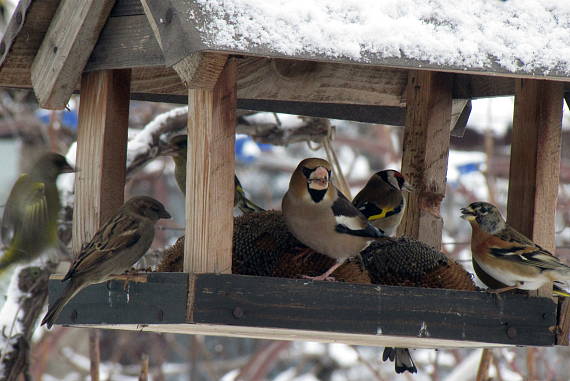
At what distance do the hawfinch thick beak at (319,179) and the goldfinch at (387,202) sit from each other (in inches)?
28.3

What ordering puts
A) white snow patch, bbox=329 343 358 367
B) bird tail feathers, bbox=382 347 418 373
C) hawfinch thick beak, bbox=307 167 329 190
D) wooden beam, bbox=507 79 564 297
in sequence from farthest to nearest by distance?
1. white snow patch, bbox=329 343 358 367
2. bird tail feathers, bbox=382 347 418 373
3. wooden beam, bbox=507 79 564 297
4. hawfinch thick beak, bbox=307 167 329 190

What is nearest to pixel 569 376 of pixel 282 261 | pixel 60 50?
pixel 282 261

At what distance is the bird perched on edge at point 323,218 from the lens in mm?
4148

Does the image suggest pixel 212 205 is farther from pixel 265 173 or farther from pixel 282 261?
pixel 265 173

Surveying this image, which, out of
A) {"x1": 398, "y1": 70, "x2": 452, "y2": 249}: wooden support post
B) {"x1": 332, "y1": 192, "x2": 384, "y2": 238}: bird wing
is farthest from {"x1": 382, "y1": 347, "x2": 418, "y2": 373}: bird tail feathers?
{"x1": 332, "y1": 192, "x2": 384, "y2": 238}: bird wing

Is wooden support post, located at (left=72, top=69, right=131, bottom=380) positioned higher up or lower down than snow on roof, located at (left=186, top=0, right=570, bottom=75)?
lower down

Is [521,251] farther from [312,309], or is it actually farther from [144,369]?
[144,369]

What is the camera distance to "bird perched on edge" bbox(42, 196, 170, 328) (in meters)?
3.99

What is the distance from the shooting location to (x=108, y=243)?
13.5 feet

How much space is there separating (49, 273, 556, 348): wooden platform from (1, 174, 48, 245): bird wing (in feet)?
4.22

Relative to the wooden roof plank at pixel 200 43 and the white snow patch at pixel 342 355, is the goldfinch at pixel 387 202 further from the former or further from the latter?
the white snow patch at pixel 342 355

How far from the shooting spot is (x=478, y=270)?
473 centimetres

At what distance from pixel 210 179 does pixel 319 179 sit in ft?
1.98

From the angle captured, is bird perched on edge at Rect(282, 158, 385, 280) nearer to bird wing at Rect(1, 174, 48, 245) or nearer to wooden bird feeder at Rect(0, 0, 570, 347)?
wooden bird feeder at Rect(0, 0, 570, 347)
